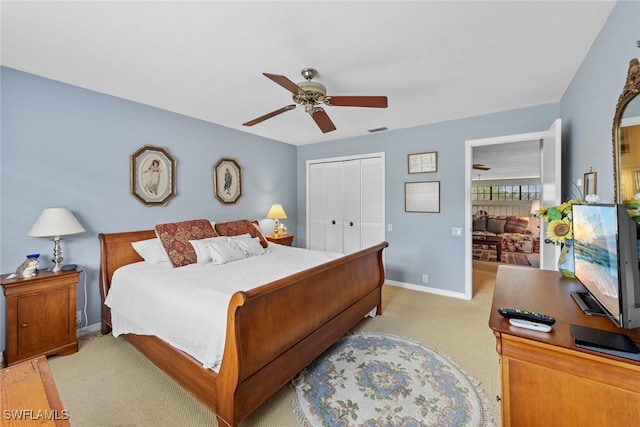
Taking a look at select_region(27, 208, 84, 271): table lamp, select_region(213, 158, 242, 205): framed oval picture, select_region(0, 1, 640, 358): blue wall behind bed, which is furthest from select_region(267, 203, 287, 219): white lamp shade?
select_region(27, 208, 84, 271): table lamp

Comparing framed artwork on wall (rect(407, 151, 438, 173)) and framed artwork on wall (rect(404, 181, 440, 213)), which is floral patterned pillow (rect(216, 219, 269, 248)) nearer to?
framed artwork on wall (rect(404, 181, 440, 213))

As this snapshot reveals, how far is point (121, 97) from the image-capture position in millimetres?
2928

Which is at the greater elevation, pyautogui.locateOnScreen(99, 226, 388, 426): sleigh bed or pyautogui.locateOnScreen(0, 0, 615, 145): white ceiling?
pyautogui.locateOnScreen(0, 0, 615, 145): white ceiling

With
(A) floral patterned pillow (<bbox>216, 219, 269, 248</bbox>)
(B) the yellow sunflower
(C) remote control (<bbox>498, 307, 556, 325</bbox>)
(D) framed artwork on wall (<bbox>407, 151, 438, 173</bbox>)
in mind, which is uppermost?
(D) framed artwork on wall (<bbox>407, 151, 438, 173</bbox>)

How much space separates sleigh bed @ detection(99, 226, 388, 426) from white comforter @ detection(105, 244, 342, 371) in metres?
0.10

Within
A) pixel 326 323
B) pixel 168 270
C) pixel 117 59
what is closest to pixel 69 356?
pixel 168 270

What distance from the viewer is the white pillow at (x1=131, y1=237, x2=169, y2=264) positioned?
281cm

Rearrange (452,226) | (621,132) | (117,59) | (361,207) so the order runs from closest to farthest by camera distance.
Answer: (621,132)
(117,59)
(452,226)
(361,207)

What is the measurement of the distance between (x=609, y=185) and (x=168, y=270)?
3437mm

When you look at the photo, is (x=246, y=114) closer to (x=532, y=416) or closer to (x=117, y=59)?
(x=117, y=59)

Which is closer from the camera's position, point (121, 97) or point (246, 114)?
point (121, 97)

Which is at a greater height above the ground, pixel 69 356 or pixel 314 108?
pixel 314 108

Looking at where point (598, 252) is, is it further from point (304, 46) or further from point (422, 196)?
point (422, 196)

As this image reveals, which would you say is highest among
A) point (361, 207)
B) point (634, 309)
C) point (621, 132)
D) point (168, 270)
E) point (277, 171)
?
point (277, 171)
